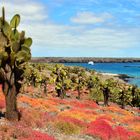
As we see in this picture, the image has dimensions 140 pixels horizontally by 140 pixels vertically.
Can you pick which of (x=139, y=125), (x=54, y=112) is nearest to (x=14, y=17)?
(x=54, y=112)

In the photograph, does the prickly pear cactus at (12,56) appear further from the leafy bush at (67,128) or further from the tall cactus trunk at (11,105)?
the leafy bush at (67,128)

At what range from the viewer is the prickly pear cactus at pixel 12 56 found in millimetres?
29289

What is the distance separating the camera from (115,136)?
107 ft

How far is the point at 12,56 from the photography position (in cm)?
2922

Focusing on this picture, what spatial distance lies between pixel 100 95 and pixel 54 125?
50.7 metres

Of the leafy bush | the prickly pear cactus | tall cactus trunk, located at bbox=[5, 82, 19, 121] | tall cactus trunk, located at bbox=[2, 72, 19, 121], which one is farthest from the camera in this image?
the leafy bush

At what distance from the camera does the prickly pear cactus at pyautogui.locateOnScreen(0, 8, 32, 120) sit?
29.3m

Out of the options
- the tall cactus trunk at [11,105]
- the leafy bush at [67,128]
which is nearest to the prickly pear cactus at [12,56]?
the tall cactus trunk at [11,105]

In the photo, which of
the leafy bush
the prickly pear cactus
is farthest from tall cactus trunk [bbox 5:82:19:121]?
the leafy bush

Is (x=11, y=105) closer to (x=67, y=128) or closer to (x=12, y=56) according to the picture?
(x=12, y=56)

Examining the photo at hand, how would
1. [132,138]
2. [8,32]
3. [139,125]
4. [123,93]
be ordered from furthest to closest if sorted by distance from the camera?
[123,93], [139,125], [132,138], [8,32]

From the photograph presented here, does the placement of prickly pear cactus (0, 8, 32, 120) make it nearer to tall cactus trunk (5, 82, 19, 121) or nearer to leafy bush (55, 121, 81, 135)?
tall cactus trunk (5, 82, 19, 121)

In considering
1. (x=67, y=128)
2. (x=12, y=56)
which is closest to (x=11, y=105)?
(x=12, y=56)

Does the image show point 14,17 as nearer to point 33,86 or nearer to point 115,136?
point 115,136
